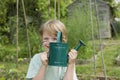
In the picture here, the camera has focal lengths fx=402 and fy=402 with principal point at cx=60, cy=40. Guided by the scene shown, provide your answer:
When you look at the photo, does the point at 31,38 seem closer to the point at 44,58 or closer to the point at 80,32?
the point at 80,32

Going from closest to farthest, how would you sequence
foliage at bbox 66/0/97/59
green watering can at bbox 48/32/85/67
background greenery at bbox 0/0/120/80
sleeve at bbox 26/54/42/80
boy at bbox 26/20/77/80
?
green watering can at bbox 48/32/85/67 < boy at bbox 26/20/77/80 < sleeve at bbox 26/54/42/80 < background greenery at bbox 0/0/120/80 < foliage at bbox 66/0/97/59

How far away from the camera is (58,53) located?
2078 mm

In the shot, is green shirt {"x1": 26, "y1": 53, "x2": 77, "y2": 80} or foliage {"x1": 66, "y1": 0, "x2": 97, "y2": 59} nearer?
green shirt {"x1": 26, "y1": 53, "x2": 77, "y2": 80}

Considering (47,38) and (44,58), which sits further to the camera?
(47,38)

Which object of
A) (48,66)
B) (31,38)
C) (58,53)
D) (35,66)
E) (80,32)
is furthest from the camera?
(31,38)

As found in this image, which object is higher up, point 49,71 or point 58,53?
point 58,53

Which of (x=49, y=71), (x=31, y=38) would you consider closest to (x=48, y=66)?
(x=49, y=71)

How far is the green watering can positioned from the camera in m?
2.06

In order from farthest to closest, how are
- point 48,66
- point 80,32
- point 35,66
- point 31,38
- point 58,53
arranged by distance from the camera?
point 31,38 → point 80,32 → point 35,66 → point 48,66 → point 58,53

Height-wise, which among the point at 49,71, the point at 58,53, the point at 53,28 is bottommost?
the point at 49,71

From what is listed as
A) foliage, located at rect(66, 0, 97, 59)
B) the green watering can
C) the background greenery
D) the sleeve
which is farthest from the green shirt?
foliage, located at rect(66, 0, 97, 59)

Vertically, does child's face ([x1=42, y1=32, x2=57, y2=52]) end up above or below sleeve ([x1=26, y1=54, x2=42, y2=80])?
above

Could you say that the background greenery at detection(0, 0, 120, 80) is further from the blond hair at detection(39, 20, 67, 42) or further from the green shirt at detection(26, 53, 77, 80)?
the blond hair at detection(39, 20, 67, 42)

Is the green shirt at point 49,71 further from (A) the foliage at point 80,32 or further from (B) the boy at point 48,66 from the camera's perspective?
(A) the foliage at point 80,32
